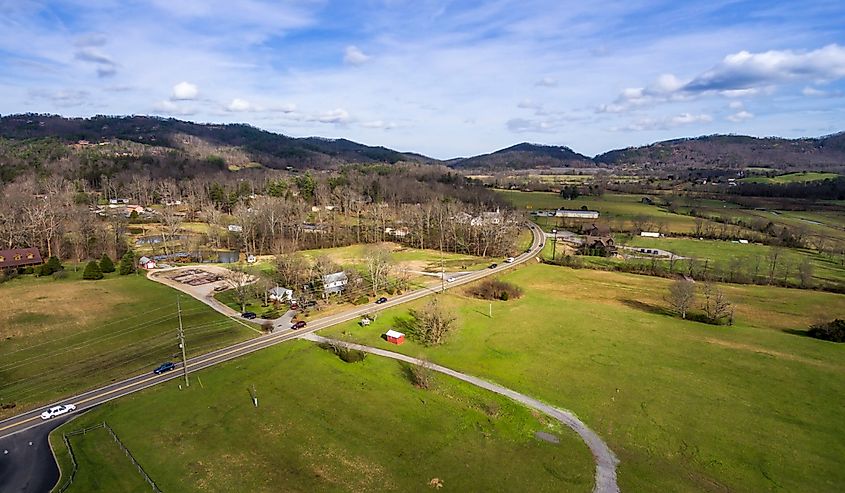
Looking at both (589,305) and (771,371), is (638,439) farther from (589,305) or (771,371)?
(589,305)

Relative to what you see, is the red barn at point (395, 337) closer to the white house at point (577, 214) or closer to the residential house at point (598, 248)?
the residential house at point (598, 248)

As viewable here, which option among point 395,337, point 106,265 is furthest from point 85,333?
point 395,337

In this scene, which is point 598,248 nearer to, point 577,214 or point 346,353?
point 577,214

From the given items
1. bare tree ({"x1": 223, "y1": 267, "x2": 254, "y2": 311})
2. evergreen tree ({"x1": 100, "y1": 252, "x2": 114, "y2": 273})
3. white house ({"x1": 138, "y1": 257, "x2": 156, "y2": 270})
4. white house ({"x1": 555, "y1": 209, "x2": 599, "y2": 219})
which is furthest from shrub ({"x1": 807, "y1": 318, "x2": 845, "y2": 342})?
evergreen tree ({"x1": 100, "y1": 252, "x2": 114, "y2": 273})

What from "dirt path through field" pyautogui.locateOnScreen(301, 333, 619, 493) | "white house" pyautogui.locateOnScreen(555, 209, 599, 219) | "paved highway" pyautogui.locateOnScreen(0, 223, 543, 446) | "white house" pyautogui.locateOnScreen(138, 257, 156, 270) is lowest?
"dirt path through field" pyautogui.locateOnScreen(301, 333, 619, 493)

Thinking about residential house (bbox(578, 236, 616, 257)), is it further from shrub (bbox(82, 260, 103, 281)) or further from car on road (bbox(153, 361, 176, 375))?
shrub (bbox(82, 260, 103, 281))

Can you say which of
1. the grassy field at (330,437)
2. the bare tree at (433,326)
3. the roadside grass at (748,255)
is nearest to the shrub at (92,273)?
the grassy field at (330,437)
